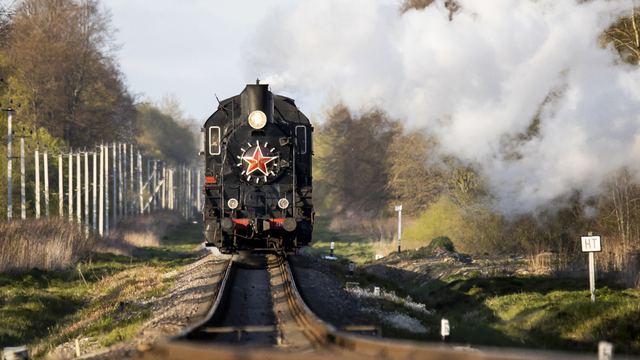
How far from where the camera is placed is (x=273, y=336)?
361 inches

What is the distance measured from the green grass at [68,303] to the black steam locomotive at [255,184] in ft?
7.95

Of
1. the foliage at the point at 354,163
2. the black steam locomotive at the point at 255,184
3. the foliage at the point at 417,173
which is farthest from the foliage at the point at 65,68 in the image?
the black steam locomotive at the point at 255,184

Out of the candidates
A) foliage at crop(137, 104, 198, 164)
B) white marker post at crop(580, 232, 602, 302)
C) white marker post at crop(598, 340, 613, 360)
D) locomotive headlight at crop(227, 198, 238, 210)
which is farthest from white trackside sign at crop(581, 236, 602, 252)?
foliage at crop(137, 104, 198, 164)

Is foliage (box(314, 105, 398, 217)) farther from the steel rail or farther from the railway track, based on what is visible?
the steel rail

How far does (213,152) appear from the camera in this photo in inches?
643

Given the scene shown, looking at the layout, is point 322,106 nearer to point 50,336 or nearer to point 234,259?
point 234,259

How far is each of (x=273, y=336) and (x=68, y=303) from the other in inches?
338

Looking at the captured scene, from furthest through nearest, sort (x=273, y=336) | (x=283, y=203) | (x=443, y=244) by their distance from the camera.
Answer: (x=443, y=244)
(x=283, y=203)
(x=273, y=336)

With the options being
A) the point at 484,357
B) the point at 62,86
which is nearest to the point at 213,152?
the point at 484,357

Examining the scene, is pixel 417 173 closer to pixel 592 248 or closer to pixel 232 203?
pixel 232 203

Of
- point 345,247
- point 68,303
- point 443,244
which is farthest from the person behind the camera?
point 345,247

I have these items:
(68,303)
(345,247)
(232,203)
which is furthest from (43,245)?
Result: (345,247)

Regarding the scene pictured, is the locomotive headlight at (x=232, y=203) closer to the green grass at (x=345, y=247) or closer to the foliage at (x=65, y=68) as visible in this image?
the green grass at (x=345, y=247)

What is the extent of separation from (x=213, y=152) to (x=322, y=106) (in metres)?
48.7
